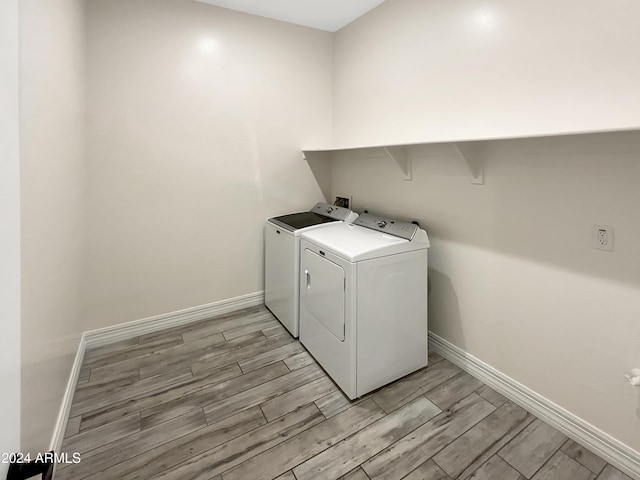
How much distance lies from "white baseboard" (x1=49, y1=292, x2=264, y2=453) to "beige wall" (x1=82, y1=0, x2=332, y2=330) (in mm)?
68

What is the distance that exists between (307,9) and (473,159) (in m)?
1.86

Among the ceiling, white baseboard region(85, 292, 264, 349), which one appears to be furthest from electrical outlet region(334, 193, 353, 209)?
the ceiling

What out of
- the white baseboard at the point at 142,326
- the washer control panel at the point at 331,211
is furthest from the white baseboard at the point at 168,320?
the washer control panel at the point at 331,211

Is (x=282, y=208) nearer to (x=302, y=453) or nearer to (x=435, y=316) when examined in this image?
(x=435, y=316)

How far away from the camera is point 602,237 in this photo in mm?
1379

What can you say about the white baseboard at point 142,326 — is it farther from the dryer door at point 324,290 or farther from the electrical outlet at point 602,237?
the electrical outlet at point 602,237

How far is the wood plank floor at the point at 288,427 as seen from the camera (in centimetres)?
139

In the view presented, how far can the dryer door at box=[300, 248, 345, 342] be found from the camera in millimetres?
1819

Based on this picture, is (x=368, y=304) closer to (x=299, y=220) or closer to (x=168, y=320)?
(x=299, y=220)

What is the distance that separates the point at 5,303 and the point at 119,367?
166 centimetres

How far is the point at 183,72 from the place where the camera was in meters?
2.38

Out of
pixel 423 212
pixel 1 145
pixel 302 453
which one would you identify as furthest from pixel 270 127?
pixel 302 453

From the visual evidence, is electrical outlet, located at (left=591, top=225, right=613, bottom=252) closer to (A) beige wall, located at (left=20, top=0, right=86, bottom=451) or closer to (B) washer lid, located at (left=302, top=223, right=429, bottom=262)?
(B) washer lid, located at (left=302, top=223, right=429, bottom=262)

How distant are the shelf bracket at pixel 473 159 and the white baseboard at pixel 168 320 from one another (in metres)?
2.06
